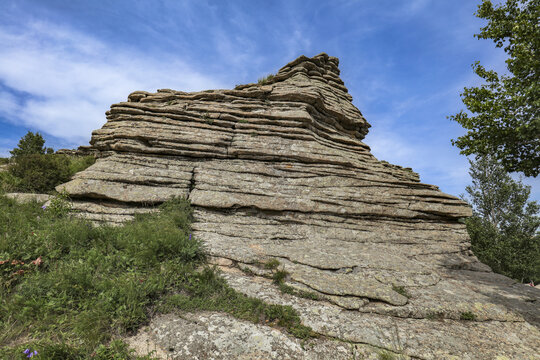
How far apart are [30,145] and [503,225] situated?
54470 mm

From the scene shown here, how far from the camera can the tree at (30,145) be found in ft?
79.9

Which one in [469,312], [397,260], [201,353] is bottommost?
[201,353]

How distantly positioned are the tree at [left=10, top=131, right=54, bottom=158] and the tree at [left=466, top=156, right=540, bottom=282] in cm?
4643

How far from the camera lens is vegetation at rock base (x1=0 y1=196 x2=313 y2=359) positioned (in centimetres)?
422

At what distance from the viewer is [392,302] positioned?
656cm

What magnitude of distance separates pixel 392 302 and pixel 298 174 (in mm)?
7453

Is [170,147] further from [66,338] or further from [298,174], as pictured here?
[66,338]

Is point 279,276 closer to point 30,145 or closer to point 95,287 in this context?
point 95,287

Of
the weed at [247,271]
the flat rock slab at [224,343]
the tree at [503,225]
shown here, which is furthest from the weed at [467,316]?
the tree at [503,225]

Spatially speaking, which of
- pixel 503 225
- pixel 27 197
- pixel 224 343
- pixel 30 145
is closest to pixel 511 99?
pixel 224 343

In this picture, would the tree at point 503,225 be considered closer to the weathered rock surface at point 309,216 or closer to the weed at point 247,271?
the weathered rock surface at point 309,216

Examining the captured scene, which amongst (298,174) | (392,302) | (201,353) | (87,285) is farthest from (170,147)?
(392,302)

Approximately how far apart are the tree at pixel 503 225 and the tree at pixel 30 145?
4643cm

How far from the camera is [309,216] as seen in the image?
37.2 ft
